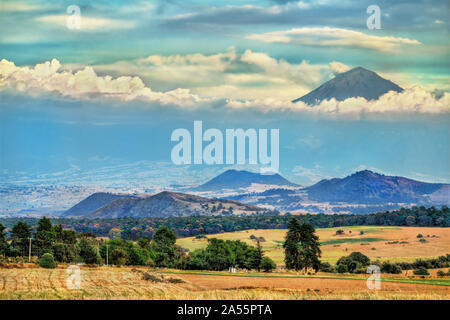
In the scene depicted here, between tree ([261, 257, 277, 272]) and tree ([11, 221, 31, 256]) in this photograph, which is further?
tree ([11, 221, 31, 256])

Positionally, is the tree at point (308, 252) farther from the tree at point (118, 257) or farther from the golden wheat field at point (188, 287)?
the tree at point (118, 257)

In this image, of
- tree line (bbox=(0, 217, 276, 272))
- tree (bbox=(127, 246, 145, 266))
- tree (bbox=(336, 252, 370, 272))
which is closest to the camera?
tree line (bbox=(0, 217, 276, 272))

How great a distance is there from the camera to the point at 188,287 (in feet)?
157

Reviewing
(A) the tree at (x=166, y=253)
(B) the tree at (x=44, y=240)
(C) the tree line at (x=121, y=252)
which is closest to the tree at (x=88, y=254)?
(C) the tree line at (x=121, y=252)

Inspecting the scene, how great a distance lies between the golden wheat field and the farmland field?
27.4 meters

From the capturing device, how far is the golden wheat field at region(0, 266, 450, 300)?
36625 millimetres

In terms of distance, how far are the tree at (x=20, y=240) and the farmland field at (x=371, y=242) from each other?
32.2 m

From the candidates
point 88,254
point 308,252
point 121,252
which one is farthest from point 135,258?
point 308,252

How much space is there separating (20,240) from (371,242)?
238ft

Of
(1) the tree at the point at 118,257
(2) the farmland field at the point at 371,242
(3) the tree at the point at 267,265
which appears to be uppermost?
(1) the tree at the point at 118,257

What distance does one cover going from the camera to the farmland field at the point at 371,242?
9881cm

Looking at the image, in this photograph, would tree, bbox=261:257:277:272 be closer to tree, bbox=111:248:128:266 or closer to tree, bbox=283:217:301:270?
tree, bbox=283:217:301:270

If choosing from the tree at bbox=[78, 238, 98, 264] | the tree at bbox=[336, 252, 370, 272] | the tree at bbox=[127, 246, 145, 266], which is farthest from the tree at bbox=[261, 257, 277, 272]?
the tree at bbox=[78, 238, 98, 264]
